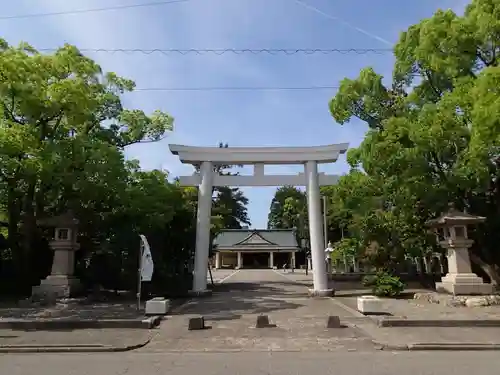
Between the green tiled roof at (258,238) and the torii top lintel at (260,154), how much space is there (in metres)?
39.7

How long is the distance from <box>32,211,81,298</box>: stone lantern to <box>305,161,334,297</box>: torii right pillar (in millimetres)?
10140

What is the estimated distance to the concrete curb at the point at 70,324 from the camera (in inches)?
432

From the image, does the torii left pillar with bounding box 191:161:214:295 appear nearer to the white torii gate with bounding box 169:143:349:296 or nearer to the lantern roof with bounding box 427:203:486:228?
the white torii gate with bounding box 169:143:349:296

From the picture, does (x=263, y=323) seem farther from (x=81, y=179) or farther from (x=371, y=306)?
(x=81, y=179)

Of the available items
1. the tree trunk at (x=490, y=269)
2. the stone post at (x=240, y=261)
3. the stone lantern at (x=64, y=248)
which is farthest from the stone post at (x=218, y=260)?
the tree trunk at (x=490, y=269)

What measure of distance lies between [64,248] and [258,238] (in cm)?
4428

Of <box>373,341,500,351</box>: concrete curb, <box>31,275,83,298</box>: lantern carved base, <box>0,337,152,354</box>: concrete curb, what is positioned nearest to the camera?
<box>373,341,500,351</box>: concrete curb

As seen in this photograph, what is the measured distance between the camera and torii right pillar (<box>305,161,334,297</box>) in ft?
63.1

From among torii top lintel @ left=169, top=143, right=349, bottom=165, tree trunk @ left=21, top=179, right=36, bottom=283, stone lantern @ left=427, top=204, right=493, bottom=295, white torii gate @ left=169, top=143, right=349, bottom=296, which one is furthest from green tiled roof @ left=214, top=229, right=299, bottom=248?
stone lantern @ left=427, top=204, right=493, bottom=295

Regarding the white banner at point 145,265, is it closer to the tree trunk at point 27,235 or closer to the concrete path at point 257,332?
the concrete path at point 257,332

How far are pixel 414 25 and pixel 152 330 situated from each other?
1513 centimetres

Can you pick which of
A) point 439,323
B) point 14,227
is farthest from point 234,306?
point 14,227

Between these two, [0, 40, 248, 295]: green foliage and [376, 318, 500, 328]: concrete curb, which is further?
[0, 40, 248, 295]: green foliage

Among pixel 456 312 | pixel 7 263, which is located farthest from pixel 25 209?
pixel 456 312
